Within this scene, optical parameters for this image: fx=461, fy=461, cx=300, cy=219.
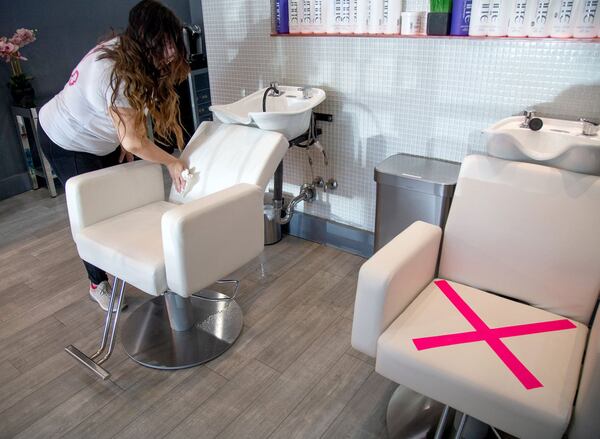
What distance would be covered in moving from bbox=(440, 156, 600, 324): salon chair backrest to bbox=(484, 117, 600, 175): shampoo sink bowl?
0.24 feet

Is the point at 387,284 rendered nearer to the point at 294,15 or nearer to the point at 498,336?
the point at 498,336

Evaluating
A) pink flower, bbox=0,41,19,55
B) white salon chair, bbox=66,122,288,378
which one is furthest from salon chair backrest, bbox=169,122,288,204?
pink flower, bbox=0,41,19,55

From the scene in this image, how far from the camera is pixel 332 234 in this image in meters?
2.62

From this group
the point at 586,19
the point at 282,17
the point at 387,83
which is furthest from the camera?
the point at 282,17

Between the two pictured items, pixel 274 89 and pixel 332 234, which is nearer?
pixel 274 89

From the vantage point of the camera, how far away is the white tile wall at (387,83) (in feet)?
5.80

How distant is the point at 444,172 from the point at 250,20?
1344 mm

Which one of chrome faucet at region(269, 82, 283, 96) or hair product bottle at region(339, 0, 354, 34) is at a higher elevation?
hair product bottle at region(339, 0, 354, 34)

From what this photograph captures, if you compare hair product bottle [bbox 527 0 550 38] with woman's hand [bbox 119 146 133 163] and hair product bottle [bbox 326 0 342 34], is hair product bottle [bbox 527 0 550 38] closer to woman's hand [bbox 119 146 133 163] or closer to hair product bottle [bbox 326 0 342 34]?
hair product bottle [bbox 326 0 342 34]

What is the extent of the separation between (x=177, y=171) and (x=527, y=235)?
1320 millimetres

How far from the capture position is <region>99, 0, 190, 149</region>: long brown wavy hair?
5.13 ft

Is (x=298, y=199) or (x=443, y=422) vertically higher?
(x=298, y=199)

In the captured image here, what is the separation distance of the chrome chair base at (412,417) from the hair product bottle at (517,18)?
1397 mm

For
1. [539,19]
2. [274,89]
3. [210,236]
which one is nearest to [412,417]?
[210,236]
